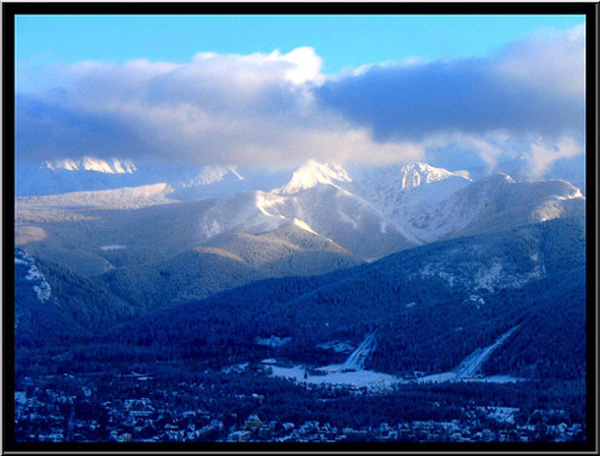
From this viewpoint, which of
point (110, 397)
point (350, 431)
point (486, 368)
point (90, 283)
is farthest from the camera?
point (90, 283)

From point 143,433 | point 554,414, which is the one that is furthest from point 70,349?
point 554,414

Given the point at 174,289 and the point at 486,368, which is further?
the point at 174,289

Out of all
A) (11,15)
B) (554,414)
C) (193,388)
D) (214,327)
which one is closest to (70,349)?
(214,327)

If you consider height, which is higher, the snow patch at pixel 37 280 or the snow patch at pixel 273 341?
the snow patch at pixel 37 280

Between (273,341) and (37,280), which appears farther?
(37,280)

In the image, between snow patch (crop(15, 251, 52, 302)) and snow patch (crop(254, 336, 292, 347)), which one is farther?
snow patch (crop(15, 251, 52, 302))

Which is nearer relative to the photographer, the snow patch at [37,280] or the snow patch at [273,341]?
the snow patch at [273,341]

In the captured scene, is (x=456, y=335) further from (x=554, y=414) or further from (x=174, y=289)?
(x=174, y=289)

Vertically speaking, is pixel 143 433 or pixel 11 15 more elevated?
pixel 11 15

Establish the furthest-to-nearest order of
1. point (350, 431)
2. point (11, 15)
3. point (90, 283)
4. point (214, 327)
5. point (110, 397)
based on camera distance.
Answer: point (90, 283) → point (214, 327) → point (110, 397) → point (350, 431) → point (11, 15)

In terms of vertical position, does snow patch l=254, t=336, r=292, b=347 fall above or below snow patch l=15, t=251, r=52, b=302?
below

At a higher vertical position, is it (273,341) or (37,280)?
(37,280)
